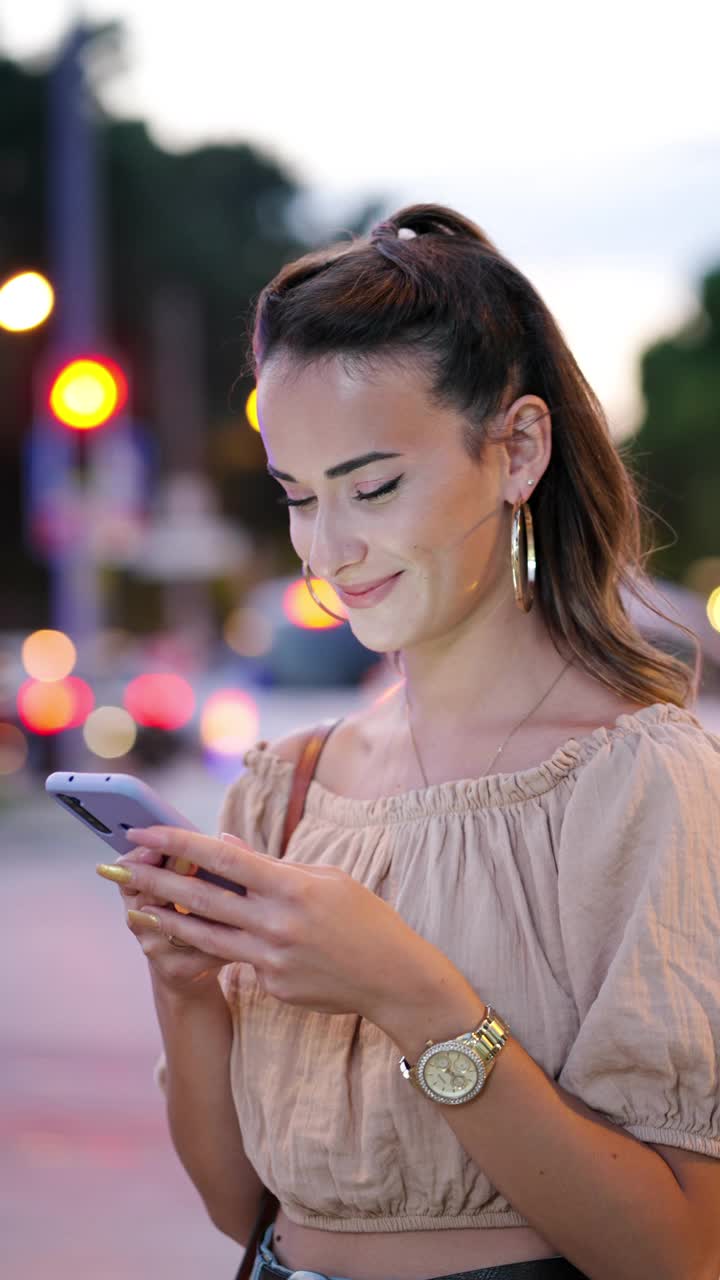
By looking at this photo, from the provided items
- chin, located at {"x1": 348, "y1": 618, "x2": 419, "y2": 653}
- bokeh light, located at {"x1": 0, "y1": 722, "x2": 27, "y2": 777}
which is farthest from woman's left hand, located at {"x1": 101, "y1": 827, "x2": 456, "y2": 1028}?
bokeh light, located at {"x1": 0, "y1": 722, "x2": 27, "y2": 777}

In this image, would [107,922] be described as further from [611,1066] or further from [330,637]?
[611,1066]

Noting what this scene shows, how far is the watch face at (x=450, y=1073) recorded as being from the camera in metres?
1.39

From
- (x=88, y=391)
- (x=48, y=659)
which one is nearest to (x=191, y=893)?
(x=88, y=391)

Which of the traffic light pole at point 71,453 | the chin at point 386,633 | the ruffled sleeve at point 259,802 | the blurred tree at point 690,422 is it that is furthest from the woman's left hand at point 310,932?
the blurred tree at point 690,422

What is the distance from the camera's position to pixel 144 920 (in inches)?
61.5

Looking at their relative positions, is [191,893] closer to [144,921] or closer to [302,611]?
[144,921]

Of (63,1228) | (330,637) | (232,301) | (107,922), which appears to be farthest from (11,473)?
(63,1228)

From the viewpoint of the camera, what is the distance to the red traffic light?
19.2 feet

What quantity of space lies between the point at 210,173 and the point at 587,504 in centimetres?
2153

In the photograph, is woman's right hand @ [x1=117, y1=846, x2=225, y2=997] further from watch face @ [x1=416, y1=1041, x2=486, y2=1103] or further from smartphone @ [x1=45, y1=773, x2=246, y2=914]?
watch face @ [x1=416, y1=1041, x2=486, y2=1103]

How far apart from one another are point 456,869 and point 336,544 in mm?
384

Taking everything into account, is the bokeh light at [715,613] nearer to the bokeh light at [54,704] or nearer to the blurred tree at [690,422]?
the bokeh light at [54,704]

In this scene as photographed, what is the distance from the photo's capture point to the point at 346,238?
202 cm

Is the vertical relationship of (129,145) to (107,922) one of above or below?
above
